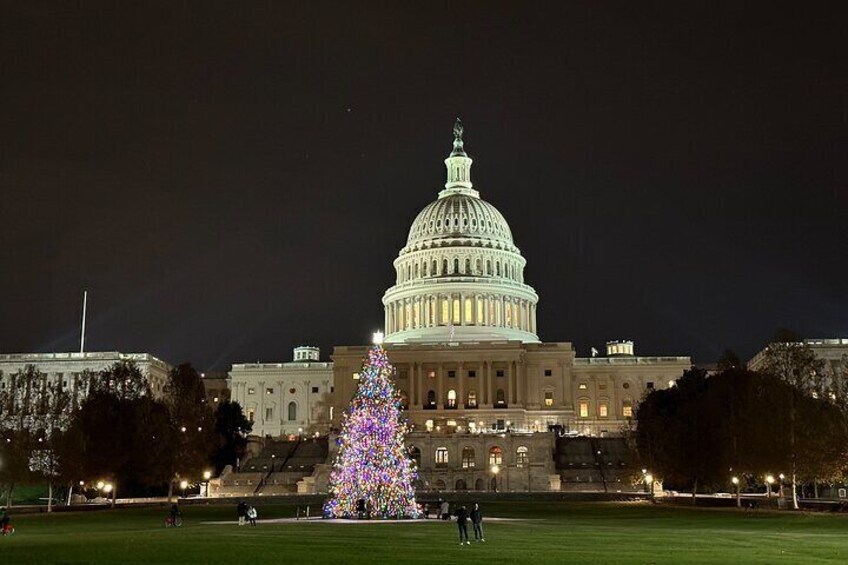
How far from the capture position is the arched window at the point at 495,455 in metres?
112

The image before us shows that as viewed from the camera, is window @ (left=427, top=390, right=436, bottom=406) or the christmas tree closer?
the christmas tree

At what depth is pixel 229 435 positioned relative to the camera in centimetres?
11238

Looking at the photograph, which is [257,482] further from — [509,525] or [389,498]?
[509,525]

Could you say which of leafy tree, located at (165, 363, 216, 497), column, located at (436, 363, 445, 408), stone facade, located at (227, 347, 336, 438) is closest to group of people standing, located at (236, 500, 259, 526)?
leafy tree, located at (165, 363, 216, 497)

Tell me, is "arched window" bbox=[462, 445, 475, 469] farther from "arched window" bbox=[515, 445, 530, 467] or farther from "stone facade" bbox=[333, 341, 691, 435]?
"stone facade" bbox=[333, 341, 691, 435]

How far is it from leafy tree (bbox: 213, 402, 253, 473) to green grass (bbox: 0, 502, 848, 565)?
48.4m

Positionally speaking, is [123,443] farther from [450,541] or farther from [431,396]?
[431,396]

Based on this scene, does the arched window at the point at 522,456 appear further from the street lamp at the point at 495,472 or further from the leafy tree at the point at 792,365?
the leafy tree at the point at 792,365

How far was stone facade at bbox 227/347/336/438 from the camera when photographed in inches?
6580

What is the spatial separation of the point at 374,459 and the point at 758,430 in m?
28.7

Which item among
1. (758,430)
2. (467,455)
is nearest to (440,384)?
(467,455)

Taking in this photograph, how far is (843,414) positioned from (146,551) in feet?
160

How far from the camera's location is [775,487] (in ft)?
316

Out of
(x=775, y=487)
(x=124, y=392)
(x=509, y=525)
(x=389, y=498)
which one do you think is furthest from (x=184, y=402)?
(x=775, y=487)
